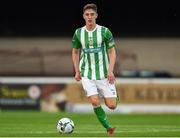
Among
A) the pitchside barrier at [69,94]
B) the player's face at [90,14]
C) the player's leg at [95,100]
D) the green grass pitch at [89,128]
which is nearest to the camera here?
the player's face at [90,14]

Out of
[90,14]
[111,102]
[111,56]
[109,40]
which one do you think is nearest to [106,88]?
[111,102]

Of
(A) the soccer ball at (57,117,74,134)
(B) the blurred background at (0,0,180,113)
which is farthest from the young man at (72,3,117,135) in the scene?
(B) the blurred background at (0,0,180,113)

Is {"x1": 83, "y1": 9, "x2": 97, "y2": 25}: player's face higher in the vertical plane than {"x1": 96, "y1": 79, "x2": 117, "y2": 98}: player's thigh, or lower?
higher

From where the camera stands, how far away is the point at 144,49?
109 ft

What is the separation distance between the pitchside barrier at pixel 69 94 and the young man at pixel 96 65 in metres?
12.7

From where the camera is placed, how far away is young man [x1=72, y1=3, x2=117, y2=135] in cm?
1309

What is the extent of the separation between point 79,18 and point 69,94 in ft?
22.0

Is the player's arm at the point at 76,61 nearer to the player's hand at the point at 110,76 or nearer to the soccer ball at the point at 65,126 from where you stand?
the player's hand at the point at 110,76

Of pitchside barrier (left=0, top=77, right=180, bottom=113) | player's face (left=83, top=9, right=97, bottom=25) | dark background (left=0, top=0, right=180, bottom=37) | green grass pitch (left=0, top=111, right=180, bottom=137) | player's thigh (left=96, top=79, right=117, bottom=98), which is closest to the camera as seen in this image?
player's face (left=83, top=9, right=97, bottom=25)

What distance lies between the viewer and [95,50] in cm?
1314

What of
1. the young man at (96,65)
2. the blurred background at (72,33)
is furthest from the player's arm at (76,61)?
the blurred background at (72,33)

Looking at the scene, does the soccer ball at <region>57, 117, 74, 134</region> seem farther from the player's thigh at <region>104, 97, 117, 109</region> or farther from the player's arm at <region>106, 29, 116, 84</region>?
the player's arm at <region>106, 29, 116, 84</region>

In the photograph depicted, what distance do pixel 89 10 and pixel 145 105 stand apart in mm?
13465

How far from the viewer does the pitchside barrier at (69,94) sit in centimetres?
2591
